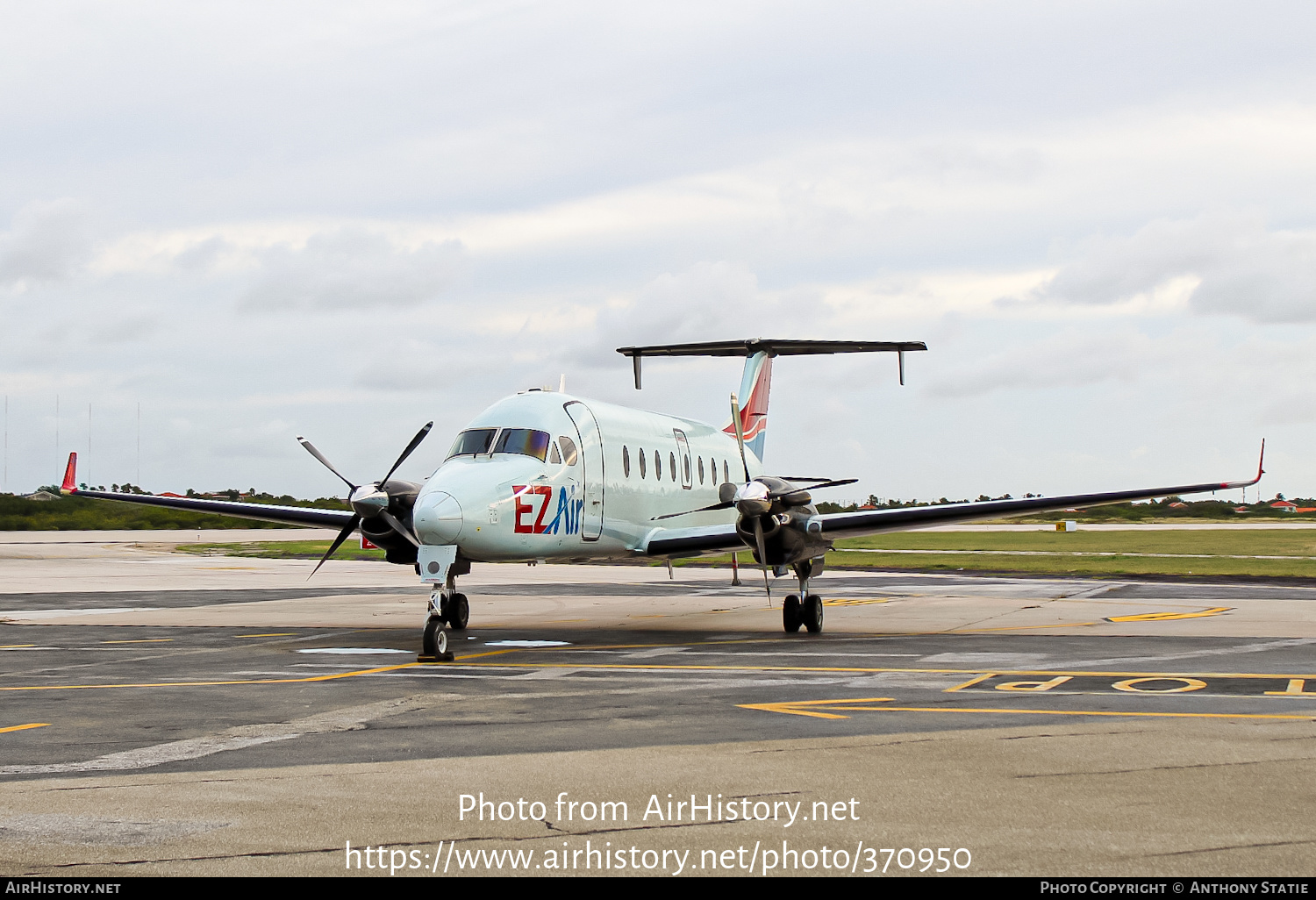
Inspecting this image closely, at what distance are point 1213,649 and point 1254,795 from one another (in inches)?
410

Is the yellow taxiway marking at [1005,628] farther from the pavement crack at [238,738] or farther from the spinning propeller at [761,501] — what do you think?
the pavement crack at [238,738]

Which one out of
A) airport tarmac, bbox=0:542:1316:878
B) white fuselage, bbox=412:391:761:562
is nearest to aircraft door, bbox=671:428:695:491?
white fuselage, bbox=412:391:761:562

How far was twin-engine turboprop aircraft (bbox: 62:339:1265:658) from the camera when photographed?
1736 cm

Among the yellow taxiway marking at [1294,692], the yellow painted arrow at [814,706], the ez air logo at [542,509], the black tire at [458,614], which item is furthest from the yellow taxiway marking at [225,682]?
the yellow taxiway marking at [1294,692]

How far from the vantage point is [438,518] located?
16.7m

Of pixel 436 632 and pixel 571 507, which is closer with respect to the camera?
pixel 436 632

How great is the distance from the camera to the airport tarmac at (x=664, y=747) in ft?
20.7

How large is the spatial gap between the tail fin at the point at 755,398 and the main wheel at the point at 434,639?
13075 millimetres

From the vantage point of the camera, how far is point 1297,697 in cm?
1194

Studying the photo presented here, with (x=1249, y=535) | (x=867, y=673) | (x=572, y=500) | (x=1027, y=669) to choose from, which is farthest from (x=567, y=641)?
(x=1249, y=535)

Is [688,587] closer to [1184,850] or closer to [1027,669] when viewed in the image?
[1027,669]

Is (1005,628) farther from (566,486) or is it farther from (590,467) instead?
(566,486)

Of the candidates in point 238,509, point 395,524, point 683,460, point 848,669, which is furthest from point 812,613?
point 238,509

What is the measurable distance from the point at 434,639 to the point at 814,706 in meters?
6.35
